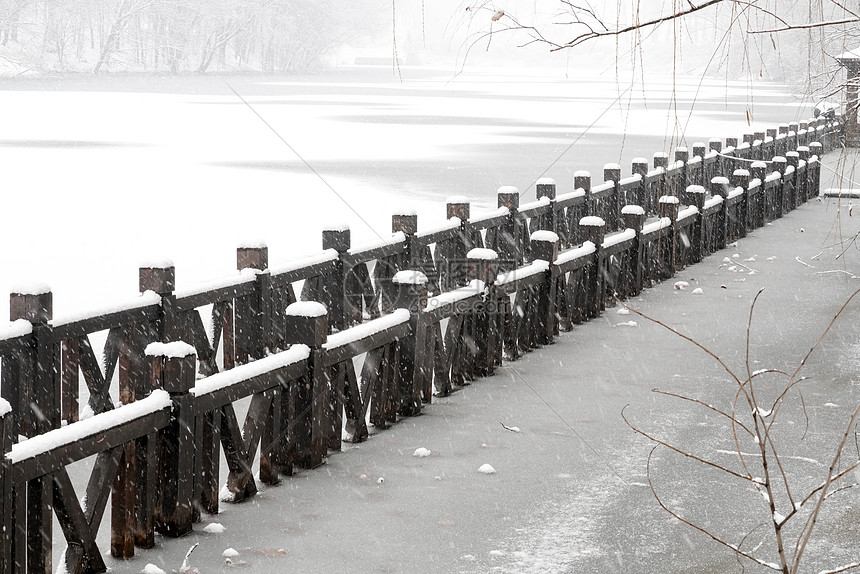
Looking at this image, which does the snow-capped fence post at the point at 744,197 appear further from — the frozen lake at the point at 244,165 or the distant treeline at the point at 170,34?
the distant treeline at the point at 170,34

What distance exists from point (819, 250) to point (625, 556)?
10732 millimetres

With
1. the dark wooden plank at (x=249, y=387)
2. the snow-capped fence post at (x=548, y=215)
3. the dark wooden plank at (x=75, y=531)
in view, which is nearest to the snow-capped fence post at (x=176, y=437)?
the dark wooden plank at (x=249, y=387)

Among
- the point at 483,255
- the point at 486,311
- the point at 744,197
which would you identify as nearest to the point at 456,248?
the point at 486,311

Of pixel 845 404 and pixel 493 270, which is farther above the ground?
pixel 493 270

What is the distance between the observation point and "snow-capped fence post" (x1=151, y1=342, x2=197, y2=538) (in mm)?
5102

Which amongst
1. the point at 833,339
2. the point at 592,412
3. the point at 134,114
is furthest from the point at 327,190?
the point at 134,114

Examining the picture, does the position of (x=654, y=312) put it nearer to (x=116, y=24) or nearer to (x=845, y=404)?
(x=845, y=404)

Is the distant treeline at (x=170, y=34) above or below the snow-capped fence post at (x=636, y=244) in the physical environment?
A: above

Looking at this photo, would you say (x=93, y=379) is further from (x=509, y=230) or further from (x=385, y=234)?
(x=385, y=234)

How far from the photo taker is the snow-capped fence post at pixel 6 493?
4.09 meters

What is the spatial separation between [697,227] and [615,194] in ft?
7.30

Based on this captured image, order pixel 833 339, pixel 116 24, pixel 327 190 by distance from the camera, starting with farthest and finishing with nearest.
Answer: pixel 116 24 < pixel 327 190 < pixel 833 339

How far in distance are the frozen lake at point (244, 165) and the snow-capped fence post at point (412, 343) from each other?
146cm

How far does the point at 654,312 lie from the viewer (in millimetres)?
10812
